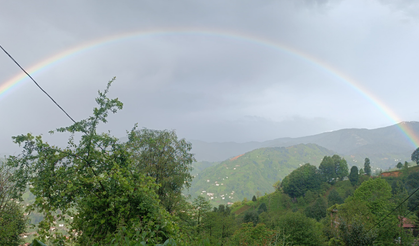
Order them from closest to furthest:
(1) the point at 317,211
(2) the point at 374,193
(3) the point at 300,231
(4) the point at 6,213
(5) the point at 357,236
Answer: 1. (4) the point at 6,213
2. (5) the point at 357,236
3. (3) the point at 300,231
4. (2) the point at 374,193
5. (1) the point at 317,211

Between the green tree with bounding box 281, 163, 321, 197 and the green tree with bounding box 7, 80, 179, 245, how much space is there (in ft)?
340

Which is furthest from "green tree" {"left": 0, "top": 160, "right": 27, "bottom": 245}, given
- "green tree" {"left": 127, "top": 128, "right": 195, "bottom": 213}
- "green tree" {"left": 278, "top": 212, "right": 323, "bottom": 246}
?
"green tree" {"left": 278, "top": 212, "right": 323, "bottom": 246}

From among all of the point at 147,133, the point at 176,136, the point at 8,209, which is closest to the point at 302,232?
the point at 176,136

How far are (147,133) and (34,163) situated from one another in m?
13.8

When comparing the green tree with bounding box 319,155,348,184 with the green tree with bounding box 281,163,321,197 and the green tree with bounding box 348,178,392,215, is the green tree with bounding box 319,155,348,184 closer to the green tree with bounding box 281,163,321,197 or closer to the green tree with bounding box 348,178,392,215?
the green tree with bounding box 281,163,321,197

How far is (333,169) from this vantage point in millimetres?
107562

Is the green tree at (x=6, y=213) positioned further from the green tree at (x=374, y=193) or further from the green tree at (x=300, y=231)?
the green tree at (x=374, y=193)

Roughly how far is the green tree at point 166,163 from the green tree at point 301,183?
299 ft

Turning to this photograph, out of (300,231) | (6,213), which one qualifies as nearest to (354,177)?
(300,231)

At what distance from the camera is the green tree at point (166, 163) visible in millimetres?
19281

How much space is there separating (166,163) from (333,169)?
11114 cm

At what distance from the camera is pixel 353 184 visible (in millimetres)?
91375

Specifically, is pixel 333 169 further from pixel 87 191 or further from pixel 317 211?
pixel 87 191

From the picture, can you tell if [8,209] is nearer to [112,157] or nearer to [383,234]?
[112,157]
